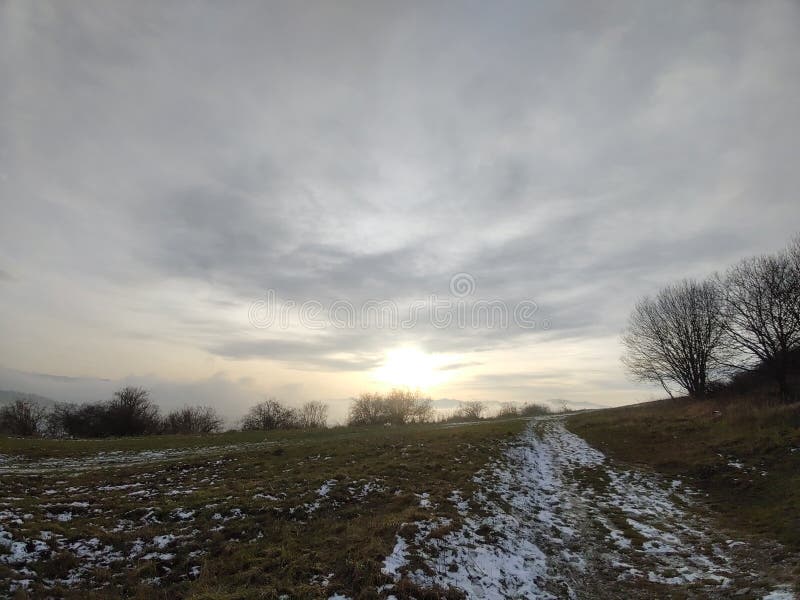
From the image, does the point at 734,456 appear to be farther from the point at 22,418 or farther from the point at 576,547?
the point at 22,418

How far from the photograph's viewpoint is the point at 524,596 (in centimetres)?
927

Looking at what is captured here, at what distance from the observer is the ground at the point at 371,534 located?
9242 mm

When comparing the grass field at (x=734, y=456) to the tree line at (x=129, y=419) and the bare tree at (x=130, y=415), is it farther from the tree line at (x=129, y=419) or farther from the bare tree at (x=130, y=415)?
the bare tree at (x=130, y=415)

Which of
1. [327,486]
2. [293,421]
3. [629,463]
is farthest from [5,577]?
[293,421]

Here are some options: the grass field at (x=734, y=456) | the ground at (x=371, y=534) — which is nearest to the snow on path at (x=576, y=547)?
the ground at (x=371, y=534)

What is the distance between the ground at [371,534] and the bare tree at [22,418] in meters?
60.7

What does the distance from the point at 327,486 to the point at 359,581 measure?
26.2 feet

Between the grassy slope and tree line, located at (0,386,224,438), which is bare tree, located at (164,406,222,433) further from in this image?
the grassy slope

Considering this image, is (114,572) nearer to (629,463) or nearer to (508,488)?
(508,488)

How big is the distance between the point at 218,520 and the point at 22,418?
80.4 metres

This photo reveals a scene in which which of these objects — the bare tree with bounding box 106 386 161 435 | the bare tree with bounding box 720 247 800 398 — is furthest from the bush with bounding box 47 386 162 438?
the bare tree with bounding box 720 247 800 398

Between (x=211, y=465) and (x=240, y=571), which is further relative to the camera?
(x=211, y=465)

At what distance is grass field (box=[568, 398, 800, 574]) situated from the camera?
1367 cm

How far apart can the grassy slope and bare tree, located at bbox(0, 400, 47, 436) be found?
85.1 metres
